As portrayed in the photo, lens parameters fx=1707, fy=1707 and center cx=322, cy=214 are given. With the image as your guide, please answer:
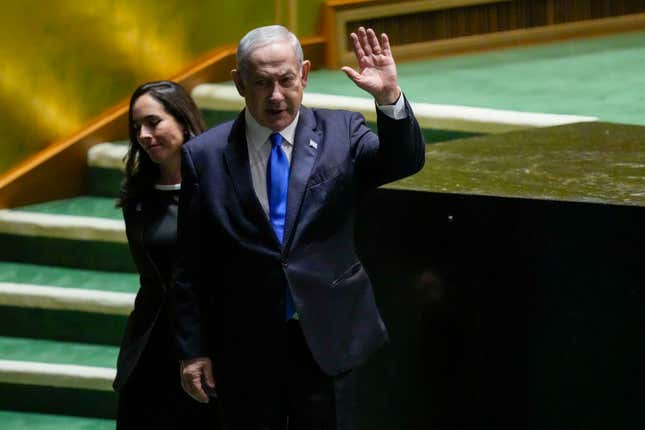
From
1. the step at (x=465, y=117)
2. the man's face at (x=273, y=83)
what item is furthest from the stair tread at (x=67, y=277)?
the man's face at (x=273, y=83)

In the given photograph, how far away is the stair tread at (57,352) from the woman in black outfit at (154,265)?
54.7 inches

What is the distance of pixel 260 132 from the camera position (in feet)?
11.9

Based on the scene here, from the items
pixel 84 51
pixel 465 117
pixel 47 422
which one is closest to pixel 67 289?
pixel 47 422

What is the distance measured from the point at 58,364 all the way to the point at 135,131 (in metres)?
1.59

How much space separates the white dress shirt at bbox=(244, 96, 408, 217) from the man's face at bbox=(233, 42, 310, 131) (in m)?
0.04

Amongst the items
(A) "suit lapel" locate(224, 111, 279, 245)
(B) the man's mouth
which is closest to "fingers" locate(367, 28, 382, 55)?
(B) the man's mouth

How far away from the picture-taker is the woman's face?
14.3ft

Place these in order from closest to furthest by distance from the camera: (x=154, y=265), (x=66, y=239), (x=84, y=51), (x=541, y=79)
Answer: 1. (x=154, y=265)
2. (x=66, y=239)
3. (x=84, y=51)
4. (x=541, y=79)

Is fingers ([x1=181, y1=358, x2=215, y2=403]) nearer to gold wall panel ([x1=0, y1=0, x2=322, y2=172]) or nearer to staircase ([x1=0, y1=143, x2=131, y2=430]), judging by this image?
staircase ([x1=0, y1=143, x2=131, y2=430])

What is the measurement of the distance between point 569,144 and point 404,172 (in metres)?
1.31

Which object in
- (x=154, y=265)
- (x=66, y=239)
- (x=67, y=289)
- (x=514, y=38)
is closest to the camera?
(x=154, y=265)

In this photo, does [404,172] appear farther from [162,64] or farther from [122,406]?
[162,64]

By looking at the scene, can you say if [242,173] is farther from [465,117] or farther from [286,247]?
[465,117]

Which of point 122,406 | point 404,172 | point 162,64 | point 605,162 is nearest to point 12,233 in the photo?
point 162,64
